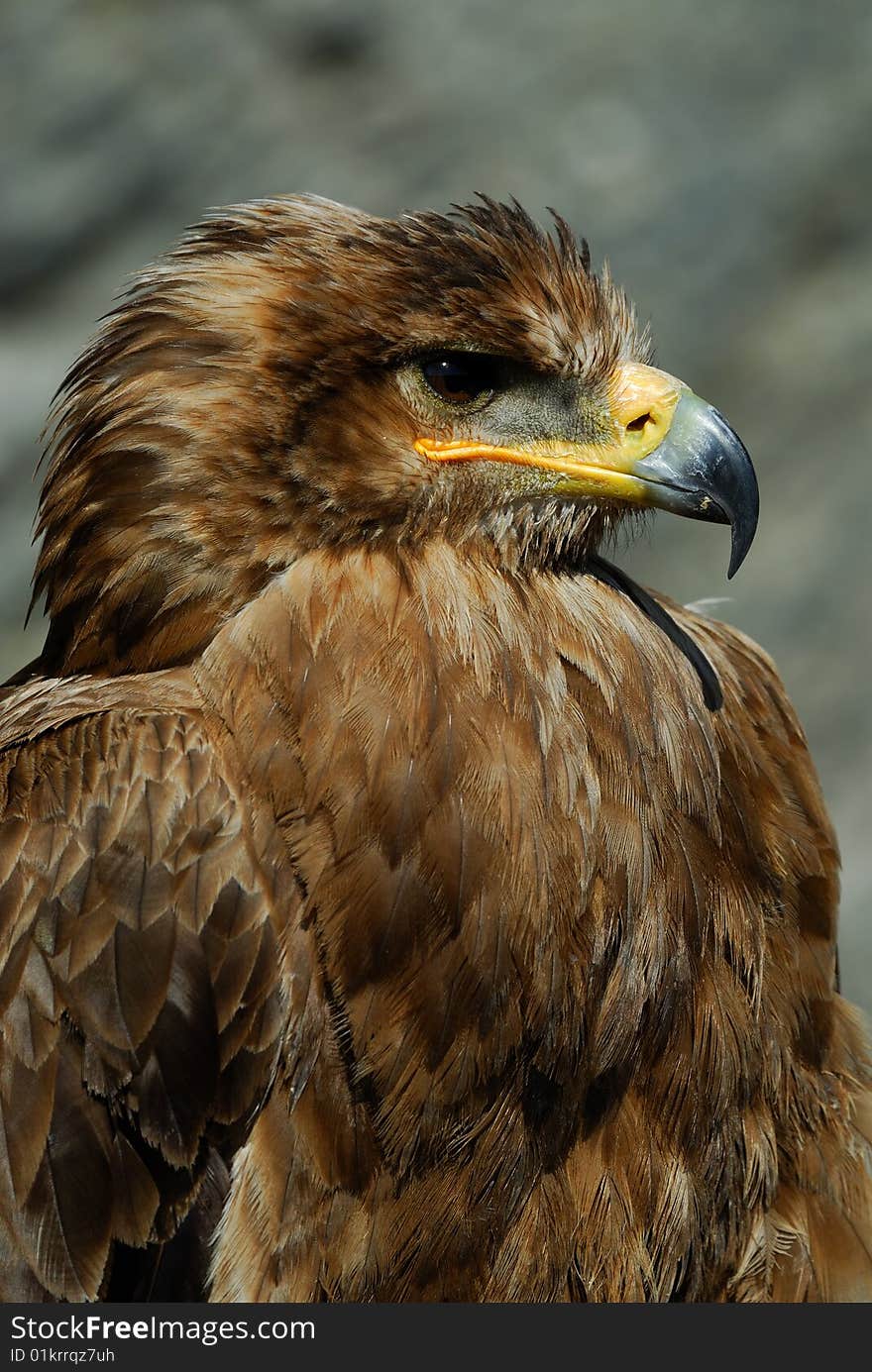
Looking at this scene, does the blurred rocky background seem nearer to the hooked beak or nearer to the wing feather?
the hooked beak

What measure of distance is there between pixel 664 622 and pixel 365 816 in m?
0.68

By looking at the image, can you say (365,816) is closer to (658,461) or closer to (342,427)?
(342,427)

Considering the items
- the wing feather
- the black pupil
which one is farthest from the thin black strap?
the wing feather

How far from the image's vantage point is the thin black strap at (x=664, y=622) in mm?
2354

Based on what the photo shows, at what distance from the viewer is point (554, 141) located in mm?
4570

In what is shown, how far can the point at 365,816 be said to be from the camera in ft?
6.61

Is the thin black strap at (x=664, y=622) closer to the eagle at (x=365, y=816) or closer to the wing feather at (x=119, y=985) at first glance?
the eagle at (x=365, y=816)

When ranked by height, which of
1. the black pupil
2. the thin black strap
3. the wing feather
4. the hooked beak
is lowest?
the wing feather

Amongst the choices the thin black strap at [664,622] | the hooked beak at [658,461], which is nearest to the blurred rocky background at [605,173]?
the thin black strap at [664,622]

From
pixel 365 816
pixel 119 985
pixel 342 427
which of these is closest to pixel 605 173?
pixel 342 427

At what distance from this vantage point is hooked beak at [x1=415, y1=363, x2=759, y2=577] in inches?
84.4

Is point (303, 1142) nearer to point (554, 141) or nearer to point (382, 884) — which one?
point (382, 884)

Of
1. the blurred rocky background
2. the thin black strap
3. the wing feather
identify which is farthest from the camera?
the blurred rocky background

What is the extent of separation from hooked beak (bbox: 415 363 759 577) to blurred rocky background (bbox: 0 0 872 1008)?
7.30 ft
